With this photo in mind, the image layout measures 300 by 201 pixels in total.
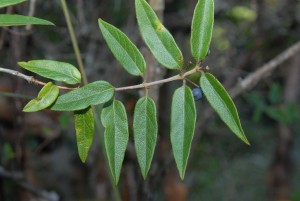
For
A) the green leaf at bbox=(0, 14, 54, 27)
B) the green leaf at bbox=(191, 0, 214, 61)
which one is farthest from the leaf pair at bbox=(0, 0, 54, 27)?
the green leaf at bbox=(191, 0, 214, 61)

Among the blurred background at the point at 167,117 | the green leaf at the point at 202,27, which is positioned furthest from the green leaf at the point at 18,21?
→ the blurred background at the point at 167,117

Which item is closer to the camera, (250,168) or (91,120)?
(91,120)

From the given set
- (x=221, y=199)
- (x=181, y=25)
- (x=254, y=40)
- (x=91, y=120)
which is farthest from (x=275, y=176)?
(x=91, y=120)

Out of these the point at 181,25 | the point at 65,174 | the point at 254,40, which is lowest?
the point at 65,174

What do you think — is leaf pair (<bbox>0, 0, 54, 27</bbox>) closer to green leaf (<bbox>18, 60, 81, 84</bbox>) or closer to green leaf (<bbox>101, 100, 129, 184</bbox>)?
green leaf (<bbox>18, 60, 81, 84</bbox>)

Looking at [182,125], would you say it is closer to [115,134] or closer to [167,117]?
[115,134]

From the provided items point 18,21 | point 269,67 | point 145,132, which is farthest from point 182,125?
point 269,67

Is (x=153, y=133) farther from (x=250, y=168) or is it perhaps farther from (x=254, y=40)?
(x=250, y=168)
